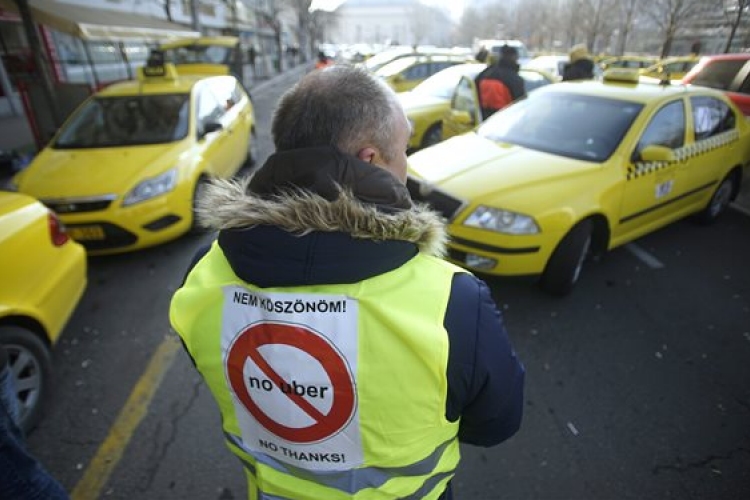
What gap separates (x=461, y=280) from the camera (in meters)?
0.98

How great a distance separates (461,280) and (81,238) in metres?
4.22

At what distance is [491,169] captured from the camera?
147 inches

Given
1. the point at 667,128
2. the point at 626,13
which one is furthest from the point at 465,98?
the point at 626,13

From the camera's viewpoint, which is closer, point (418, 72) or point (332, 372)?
point (332, 372)

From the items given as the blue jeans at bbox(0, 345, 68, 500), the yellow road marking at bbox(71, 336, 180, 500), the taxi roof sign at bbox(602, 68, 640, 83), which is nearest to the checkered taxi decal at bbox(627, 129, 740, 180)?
the taxi roof sign at bbox(602, 68, 640, 83)

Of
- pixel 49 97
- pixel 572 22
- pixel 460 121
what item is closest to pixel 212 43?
pixel 49 97

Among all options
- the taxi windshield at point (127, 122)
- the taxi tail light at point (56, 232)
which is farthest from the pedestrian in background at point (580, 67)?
the taxi tail light at point (56, 232)

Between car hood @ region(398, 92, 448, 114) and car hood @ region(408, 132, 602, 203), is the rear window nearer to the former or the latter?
car hood @ region(398, 92, 448, 114)

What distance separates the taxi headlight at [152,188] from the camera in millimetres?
4152

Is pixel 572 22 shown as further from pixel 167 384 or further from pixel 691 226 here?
pixel 167 384

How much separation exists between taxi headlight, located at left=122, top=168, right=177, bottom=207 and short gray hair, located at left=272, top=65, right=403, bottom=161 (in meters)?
3.66

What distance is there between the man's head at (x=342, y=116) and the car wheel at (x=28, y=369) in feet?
7.46

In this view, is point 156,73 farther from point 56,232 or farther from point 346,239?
point 346,239

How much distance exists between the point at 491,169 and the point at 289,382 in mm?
3175
